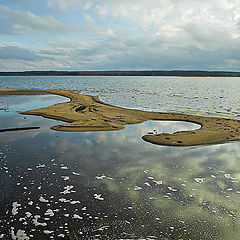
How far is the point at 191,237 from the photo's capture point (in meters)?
6.61

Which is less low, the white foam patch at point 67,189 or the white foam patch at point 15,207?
the white foam patch at point 15,207

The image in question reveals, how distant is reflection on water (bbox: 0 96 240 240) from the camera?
6949 millimetres

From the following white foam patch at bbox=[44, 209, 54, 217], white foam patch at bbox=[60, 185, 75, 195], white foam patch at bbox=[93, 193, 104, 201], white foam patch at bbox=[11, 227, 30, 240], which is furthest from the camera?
white foam patch at bbox=[60, 185, 75, 195]

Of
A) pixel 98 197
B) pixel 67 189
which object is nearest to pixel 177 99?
pixel 67 189

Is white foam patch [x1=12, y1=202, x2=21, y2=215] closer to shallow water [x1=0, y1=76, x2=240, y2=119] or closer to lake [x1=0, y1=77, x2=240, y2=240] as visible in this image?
lake [x1=0, y1=77, x2=240, y2=240]

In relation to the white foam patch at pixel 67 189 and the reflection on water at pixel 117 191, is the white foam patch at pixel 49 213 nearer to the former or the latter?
the reflection on water at pixel 117 191

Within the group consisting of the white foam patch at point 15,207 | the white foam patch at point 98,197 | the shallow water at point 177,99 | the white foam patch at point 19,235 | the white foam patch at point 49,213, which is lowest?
the white foam patch at point 19,235

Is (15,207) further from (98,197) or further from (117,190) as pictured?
(117,190)

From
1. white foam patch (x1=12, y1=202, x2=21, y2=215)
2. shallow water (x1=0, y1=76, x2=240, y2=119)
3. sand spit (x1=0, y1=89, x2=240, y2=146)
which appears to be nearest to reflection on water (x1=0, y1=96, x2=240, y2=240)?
white foam patch (x1=12, y1=202, x2=21, y2=215)

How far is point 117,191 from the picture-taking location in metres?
9.10

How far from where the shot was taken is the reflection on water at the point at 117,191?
695 centimetres

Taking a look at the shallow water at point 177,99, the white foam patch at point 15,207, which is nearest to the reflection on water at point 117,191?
the white foam patch at point 15,207

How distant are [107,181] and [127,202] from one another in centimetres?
185

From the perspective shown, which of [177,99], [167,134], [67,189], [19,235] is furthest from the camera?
[177,99]
